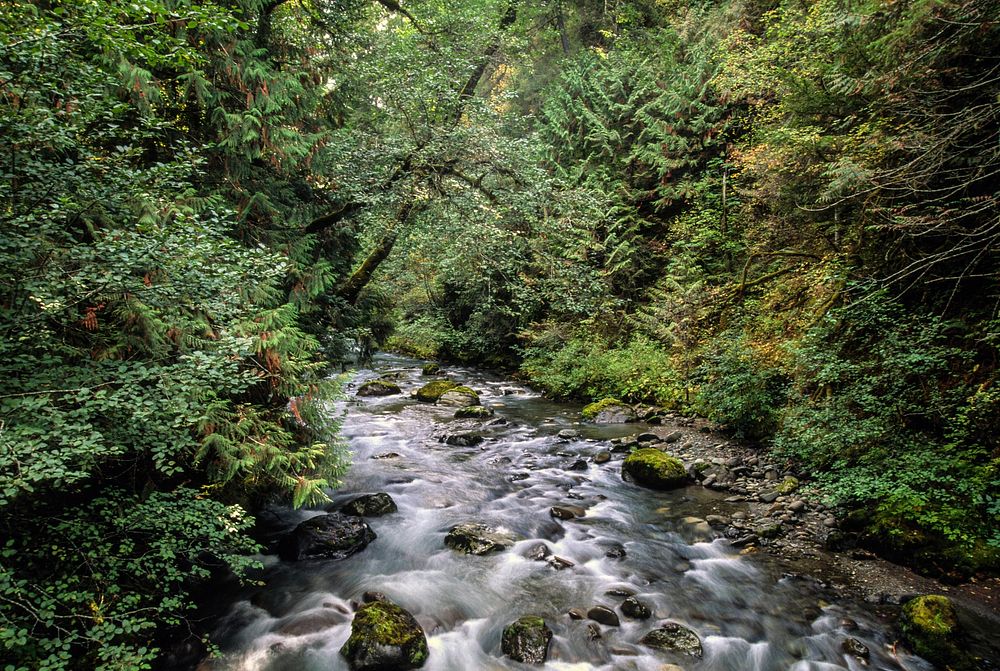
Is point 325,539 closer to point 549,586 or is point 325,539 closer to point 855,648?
point 549,586

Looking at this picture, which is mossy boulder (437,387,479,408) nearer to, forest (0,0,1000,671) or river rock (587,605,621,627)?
forest (0,0,1000,671)

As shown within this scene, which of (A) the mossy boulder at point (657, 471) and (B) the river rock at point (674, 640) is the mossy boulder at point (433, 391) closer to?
(A) the mossy boulder at point (657, 471)

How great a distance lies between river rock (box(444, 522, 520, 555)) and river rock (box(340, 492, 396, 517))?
117cm

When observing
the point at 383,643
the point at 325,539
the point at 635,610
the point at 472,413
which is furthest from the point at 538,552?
the point at 472,413

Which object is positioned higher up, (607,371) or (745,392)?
(745,392)

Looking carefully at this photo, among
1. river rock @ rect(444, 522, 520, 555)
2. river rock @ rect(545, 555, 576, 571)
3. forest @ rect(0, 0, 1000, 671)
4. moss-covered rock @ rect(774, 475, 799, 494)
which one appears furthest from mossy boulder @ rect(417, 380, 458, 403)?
moss-covered rock @ rect(774, 475, 799, 494)

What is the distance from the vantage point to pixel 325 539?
7.14m

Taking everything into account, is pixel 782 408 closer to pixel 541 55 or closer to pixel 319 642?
pixel 319 642

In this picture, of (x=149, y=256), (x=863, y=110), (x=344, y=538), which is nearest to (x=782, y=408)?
(x=863, y=110)

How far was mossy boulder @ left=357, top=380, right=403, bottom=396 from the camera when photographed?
16469 mm

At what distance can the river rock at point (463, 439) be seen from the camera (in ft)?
38.6

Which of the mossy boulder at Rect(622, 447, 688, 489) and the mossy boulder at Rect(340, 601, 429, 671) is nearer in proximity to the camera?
the mossy boulder at Rect(340, 601, 429, 671)

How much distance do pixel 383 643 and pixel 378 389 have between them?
12.1 m

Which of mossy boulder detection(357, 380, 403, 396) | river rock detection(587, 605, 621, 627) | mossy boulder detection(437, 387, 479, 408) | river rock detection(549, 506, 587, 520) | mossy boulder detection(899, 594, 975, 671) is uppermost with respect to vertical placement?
mossy boulder detection(899, 594, 975, 671)
